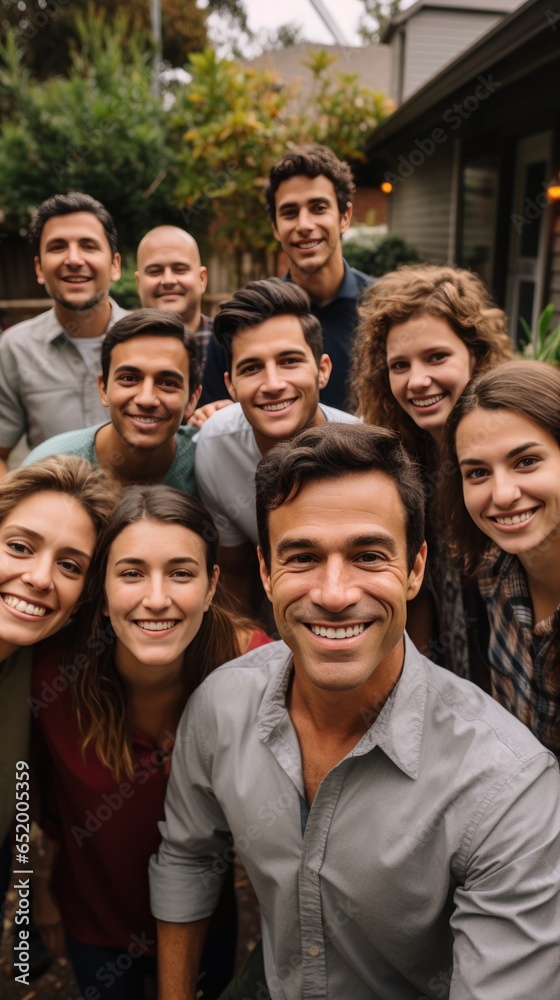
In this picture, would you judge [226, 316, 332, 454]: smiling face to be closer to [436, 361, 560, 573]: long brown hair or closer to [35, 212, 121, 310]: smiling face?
[436, 361, 560, 573]: long brown hair

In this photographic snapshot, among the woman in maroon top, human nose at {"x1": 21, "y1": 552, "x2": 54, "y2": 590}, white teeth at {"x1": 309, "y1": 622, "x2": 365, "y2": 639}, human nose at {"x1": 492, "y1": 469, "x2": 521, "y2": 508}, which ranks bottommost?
the woman in maroon top

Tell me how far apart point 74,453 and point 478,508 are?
1648 mm

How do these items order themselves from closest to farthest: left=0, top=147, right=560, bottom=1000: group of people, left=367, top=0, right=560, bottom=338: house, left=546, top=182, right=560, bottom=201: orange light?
left=0, top=147, right=560, bottom=1000: group of people
left=367, top=0, right=560, bottom=338: house
left=546, top=182, right=560, bottom=201: orange light

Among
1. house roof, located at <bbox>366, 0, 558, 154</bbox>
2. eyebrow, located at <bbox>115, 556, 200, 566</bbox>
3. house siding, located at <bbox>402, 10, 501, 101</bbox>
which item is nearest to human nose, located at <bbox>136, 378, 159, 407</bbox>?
eyebrow, located at <bbox>115, 556, 200, 566</bbox>

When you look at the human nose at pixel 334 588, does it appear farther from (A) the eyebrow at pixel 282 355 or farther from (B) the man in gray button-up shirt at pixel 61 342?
(B) the man in gray button-up shirt at pixel 61 342

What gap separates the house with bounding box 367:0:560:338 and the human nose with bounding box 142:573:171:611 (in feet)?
15.7

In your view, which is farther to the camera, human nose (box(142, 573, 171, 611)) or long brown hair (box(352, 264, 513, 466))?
long brown hair (box(352, 264, 513, 466))

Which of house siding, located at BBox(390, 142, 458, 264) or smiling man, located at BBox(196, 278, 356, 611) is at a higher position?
house siding, located at BBox(390, 142, 458, 264)

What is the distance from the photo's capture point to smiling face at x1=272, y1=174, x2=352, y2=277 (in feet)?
13.4

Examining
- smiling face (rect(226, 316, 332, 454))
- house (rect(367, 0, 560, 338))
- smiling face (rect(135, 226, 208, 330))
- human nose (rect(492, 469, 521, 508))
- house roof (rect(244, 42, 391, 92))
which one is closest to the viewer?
human nose (rect(492, 469, 521, 508))

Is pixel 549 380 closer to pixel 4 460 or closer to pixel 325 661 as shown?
pixel 325 661

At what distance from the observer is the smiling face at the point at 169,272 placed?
4.40 m
